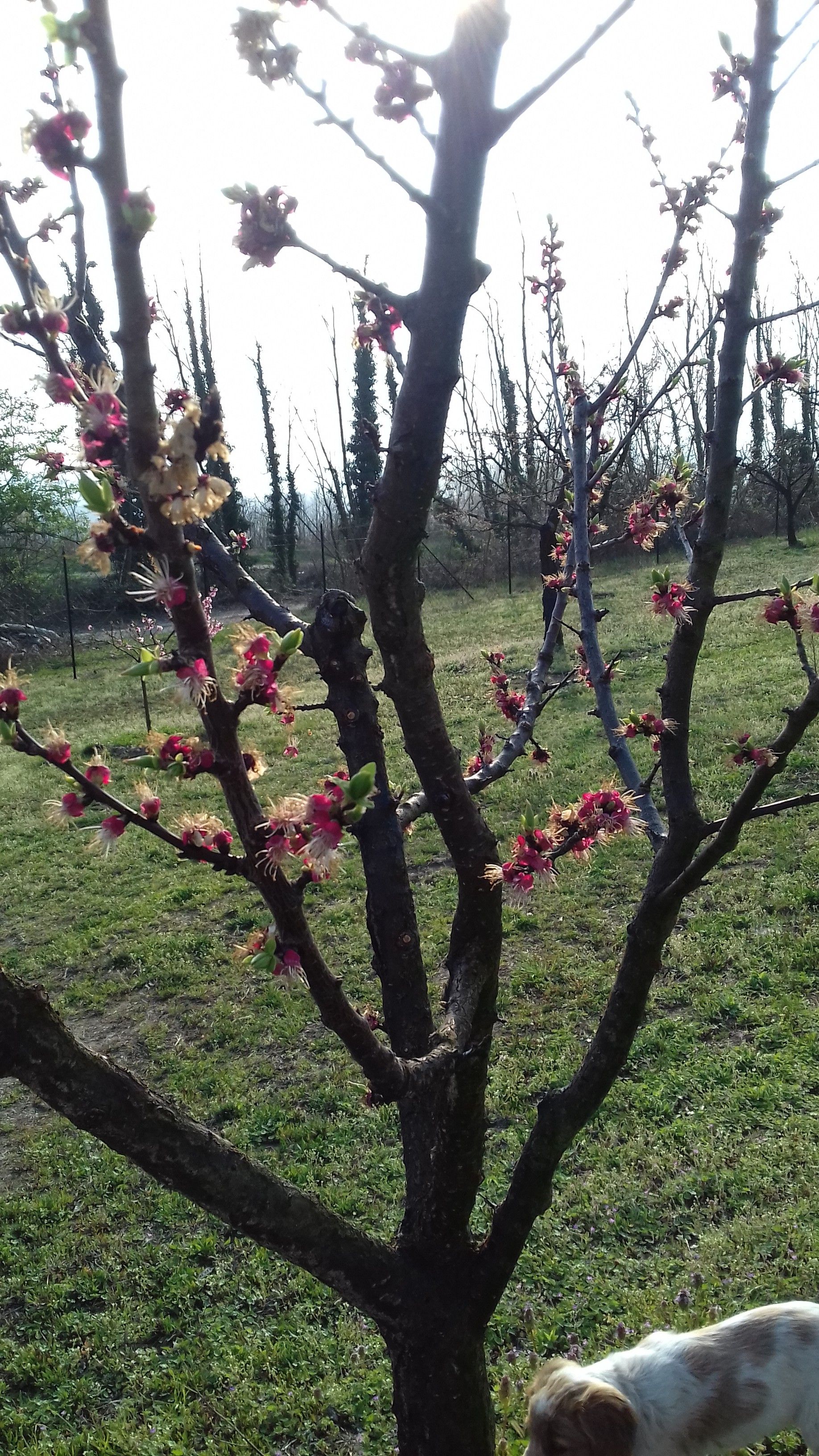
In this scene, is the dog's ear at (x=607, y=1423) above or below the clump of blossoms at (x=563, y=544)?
below

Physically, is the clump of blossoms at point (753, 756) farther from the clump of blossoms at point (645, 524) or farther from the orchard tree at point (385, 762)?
the clump of blossoms at point (645, 524)

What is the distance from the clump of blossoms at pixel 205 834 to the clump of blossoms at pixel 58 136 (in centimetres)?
82

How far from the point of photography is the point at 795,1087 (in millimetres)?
4004

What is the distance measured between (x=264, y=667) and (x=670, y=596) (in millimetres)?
1367

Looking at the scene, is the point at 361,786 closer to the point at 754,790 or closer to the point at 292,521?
the point at 754,790

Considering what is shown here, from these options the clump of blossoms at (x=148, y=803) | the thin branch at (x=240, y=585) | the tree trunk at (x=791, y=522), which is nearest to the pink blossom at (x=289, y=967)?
the clump of blossoms at (x=148, y=803)

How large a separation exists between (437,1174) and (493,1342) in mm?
1503

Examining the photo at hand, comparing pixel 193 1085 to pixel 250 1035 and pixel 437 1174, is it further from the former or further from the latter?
pixel 437 1174

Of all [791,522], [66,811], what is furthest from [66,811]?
[791,522]

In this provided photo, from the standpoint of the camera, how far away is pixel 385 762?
198 centimetres

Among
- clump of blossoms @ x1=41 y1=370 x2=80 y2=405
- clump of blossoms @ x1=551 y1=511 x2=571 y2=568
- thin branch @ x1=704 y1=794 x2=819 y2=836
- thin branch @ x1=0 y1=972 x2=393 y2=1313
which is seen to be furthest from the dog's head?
clump of blossoms @ x1=551 y1=511 x2=571 y2=568

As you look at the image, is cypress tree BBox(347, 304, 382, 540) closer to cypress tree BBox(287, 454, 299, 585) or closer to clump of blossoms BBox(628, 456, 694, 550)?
cypress tree BBox(287, 454, 299, 585)

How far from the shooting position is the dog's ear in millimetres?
1913

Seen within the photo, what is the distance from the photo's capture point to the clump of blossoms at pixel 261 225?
1.53 metres
